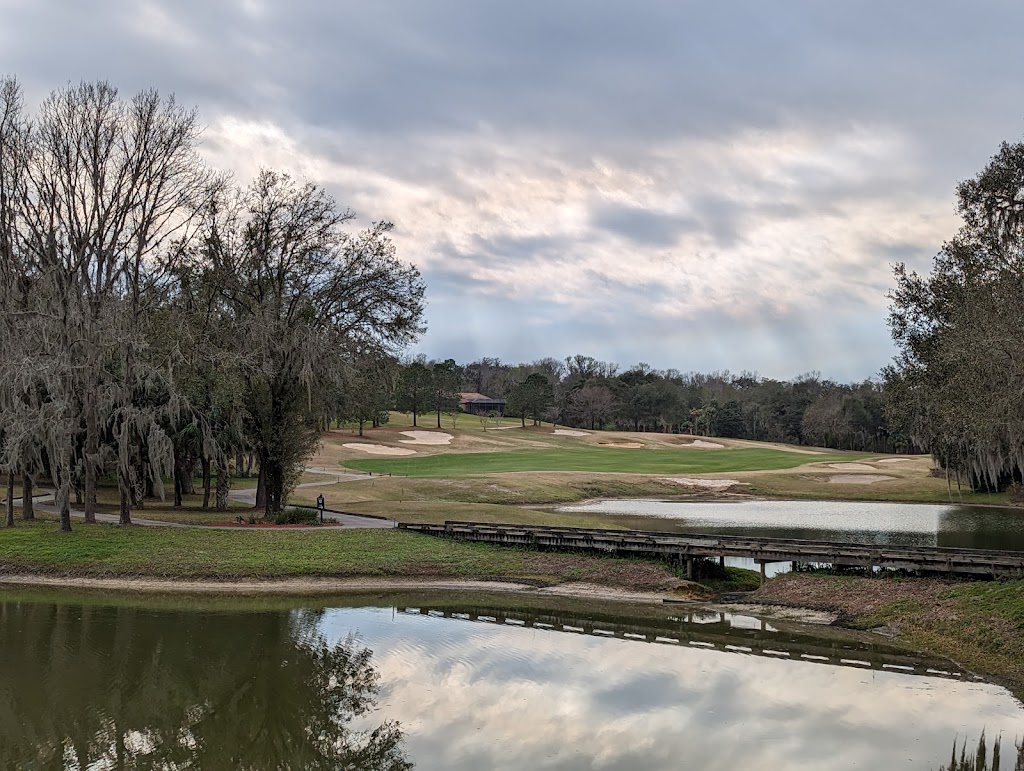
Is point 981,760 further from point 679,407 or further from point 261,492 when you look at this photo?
point 679,407

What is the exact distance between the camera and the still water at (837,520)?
4116 cm

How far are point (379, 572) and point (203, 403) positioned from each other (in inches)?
658

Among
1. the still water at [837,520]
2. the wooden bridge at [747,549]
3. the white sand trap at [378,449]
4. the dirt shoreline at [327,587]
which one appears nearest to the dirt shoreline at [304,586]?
the dirt shoreline at [327,587]

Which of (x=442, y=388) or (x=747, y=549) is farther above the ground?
(x=442, y=388)

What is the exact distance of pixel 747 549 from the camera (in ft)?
93.3

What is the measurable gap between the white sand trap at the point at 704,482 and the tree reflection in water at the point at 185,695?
50498mm

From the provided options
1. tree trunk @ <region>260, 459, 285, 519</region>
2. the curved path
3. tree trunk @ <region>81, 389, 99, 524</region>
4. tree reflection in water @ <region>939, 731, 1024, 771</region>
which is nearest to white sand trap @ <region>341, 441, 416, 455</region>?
the curved path

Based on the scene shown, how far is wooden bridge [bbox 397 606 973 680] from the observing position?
63.8ft

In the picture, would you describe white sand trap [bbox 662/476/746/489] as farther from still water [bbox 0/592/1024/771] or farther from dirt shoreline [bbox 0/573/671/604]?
still water [bbox 0/592/1024/771]

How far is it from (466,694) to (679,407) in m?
→ 125

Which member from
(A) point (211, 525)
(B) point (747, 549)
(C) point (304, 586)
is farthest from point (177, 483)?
(B) point (747, 549)

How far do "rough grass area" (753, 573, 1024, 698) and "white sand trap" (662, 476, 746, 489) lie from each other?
41.0 m

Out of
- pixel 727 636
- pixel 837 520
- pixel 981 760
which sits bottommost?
pixel 837 520

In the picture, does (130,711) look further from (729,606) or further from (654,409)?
(654,409)
